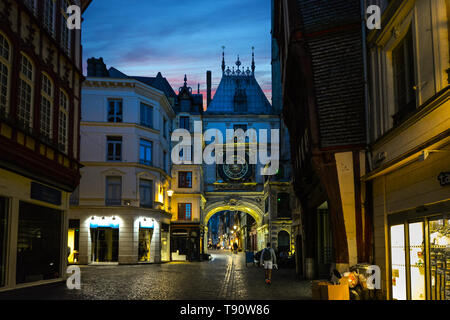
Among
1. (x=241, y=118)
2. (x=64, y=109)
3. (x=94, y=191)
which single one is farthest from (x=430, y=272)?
(x=241, y=118)

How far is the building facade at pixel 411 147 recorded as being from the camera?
944cm

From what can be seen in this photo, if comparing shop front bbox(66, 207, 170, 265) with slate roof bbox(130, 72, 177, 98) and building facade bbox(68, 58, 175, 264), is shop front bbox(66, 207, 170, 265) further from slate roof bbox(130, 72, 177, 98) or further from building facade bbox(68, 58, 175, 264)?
slate roof bbox(130, 72, 177, 98)

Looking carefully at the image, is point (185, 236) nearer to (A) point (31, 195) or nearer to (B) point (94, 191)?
(B) point (94, 191)

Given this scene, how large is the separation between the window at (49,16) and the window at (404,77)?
41.0 ft

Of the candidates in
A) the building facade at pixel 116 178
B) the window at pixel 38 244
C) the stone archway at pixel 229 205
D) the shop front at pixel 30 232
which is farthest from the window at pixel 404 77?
the stone archway at pixel 229 205

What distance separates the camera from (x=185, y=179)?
54.5 metres

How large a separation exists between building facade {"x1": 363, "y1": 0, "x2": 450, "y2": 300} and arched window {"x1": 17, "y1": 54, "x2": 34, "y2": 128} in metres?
10.7

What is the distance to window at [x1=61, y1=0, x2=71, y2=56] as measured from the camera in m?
21.3

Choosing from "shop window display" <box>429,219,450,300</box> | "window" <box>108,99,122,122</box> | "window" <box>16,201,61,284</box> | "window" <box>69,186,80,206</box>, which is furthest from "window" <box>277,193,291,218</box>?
"shop window display" <box>429,219,450,300</box>

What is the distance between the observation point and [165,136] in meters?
46.1

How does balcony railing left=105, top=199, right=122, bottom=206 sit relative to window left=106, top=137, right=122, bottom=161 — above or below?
below

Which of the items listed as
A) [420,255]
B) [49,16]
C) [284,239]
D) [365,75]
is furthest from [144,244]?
[420,255]

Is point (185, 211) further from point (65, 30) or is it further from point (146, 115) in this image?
point (65, 30)
